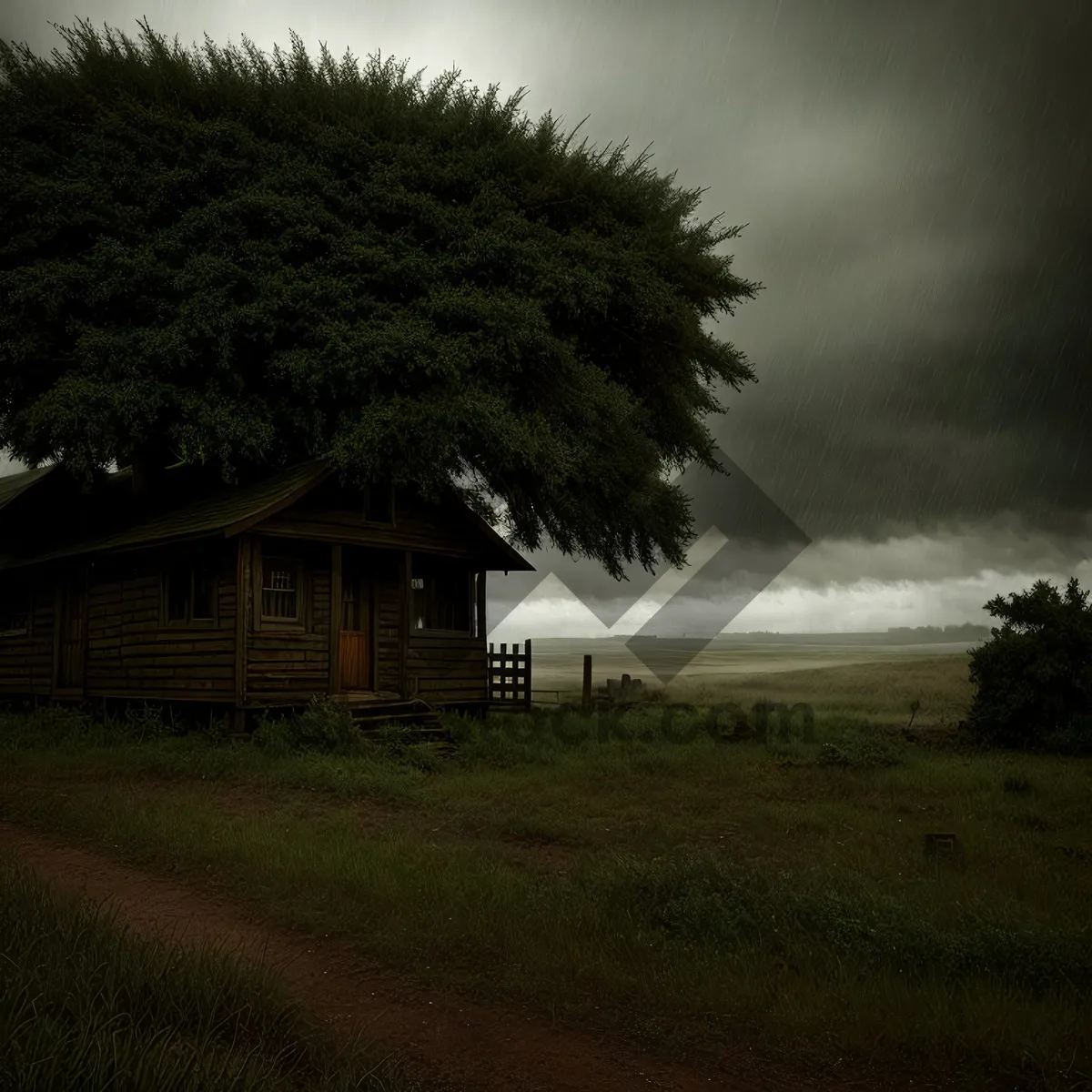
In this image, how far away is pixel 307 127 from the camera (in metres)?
22.8

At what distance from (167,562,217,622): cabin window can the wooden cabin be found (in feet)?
0.12

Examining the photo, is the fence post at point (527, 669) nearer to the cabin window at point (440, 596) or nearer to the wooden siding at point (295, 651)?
the cabin window at point (440, 596)

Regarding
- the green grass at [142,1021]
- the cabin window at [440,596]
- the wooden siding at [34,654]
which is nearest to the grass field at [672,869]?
the green grass at [142,1021]

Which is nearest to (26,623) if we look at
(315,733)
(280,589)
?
(280,589)

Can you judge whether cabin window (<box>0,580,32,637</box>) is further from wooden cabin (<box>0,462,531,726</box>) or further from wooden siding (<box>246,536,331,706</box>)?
wooden siding (<box>246,536,331,706</box>)

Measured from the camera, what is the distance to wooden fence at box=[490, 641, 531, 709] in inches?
947

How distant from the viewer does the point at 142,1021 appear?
459 cm

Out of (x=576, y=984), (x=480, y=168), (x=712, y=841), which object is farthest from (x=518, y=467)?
(x=576, y=984)

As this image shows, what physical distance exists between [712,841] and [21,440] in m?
21.3

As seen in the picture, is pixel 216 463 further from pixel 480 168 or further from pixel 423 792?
pixel 423 792

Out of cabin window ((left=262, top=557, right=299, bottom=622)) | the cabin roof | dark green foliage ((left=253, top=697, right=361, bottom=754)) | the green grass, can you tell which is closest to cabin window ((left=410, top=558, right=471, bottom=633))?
the cabin roof

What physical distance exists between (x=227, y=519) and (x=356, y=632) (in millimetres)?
4508

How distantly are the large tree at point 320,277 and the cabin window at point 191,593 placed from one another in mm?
2607

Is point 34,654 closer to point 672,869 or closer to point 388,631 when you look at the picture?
point 388,631
